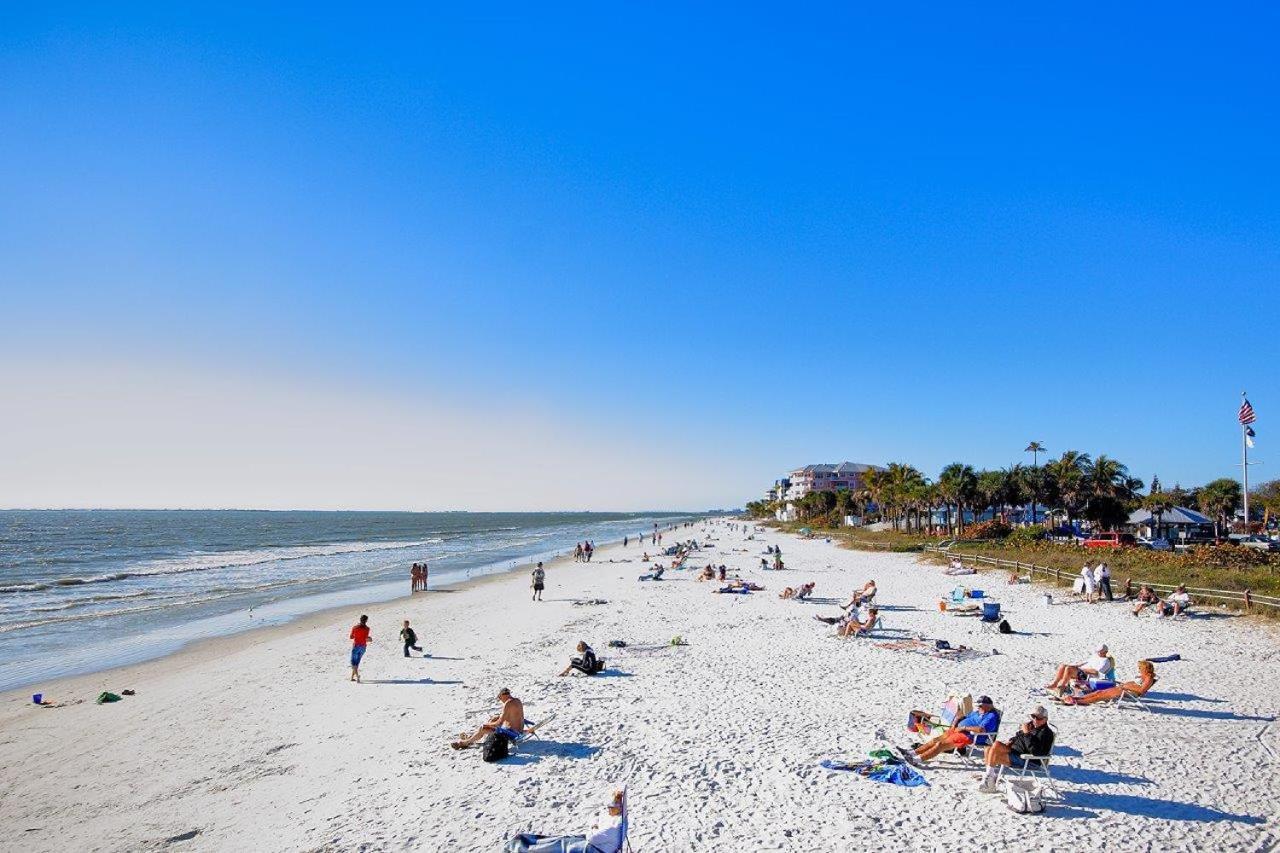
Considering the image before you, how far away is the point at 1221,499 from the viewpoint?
65.9 metres

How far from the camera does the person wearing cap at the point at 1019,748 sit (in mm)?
8062

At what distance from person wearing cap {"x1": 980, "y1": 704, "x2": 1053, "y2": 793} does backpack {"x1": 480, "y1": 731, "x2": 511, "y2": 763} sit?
6.29 m

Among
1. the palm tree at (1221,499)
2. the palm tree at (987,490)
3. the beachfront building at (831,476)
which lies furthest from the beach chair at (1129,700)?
the beachfront building at (831,476)

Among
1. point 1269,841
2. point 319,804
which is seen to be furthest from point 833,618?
point 319,804

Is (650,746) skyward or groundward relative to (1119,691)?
groundward

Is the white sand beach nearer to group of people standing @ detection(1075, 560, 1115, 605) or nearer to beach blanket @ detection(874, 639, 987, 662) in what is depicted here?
beach blanket @ detection(874, 639, 987, 662)

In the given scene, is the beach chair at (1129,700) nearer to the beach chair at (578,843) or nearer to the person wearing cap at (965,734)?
the person wearing cap at (965,734)

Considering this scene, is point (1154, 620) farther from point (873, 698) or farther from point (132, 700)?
point (132, 700)

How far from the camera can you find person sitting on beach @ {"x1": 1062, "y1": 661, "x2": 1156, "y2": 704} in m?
11.0

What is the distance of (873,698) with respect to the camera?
1195 centimetres

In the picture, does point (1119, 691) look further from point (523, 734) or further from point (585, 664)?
point (523, 734)

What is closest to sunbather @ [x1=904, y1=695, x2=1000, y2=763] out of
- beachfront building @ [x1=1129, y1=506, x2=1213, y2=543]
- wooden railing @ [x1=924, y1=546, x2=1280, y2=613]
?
wooden railing @ [x1=924, y1=546, x2=1280, y2=613]

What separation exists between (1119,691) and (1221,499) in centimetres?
7386

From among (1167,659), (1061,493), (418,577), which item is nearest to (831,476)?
(1061,493)
